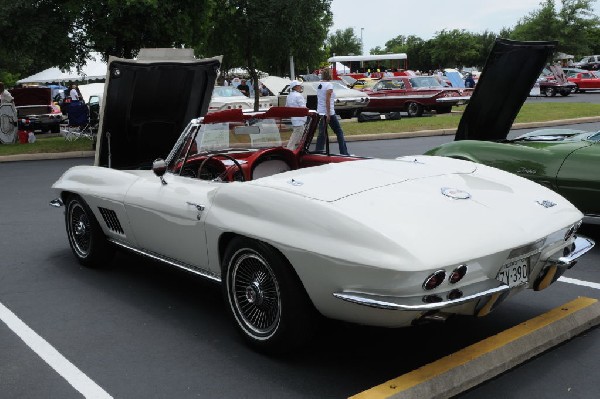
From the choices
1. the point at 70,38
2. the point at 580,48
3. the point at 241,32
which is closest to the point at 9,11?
the point at 70,38

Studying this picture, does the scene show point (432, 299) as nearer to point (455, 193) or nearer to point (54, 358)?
point (455, 193)

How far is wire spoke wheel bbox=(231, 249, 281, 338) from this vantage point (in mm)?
3781

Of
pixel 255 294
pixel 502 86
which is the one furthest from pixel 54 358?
pixel 502 86

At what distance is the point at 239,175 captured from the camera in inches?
191

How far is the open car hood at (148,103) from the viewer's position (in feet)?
20.1

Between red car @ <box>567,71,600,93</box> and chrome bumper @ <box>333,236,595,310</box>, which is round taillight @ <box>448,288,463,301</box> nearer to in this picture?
chrome bumper @ <box>333,236,595,310</box>

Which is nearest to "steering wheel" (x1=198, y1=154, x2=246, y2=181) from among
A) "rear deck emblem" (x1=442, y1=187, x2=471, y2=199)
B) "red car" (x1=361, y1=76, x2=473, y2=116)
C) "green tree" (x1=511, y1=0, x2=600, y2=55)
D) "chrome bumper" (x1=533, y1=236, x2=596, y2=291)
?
"rear deck emblem" (x1=442, y1=187, x2=471, y2=199)

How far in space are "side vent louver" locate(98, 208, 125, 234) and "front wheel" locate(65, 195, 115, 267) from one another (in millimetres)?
204

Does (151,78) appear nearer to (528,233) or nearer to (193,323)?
(193,323)

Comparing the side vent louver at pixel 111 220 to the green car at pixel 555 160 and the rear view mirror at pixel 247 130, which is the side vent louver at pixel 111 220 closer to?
the rear view mirror at pixel 247 130

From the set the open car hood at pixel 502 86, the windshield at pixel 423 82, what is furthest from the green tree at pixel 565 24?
the open car hood at pixel 502 86

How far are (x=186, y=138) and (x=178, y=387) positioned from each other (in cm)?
200

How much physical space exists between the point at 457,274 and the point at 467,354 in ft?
1.89

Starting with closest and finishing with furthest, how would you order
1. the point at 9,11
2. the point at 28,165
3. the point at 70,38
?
the point at 28,165
the point at 9,11
the point at 70,38
